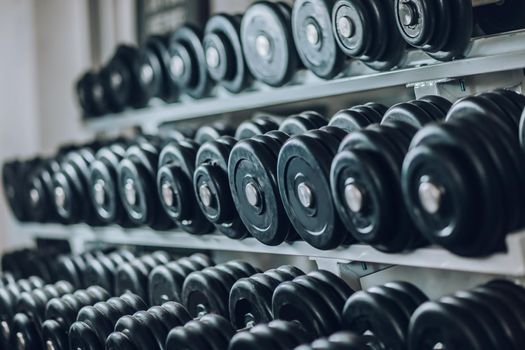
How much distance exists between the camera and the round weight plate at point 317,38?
178 centimetres

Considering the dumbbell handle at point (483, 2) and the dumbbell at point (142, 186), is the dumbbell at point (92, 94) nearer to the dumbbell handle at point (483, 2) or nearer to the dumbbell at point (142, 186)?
the dumbbell at point (142, 186)

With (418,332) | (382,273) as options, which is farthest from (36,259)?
(418,332)

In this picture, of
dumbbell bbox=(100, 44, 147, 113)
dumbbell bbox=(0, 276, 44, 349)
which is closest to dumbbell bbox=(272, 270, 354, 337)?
dumbbell bbox=(0, 276, 44, 349)

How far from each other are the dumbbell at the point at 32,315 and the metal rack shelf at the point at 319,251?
11.7 inches

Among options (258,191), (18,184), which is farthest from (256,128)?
(18,184)

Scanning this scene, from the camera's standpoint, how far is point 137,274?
2127 mm

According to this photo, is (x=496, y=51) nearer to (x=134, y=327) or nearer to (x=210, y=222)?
(x=210, y=222)

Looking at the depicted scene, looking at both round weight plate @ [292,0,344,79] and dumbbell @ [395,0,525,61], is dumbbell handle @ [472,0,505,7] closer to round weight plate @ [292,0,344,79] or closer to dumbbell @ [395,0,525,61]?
dumbbell @ [395,0,525,61]

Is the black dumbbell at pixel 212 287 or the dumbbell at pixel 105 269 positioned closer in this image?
the black dumbbell at pixel 212 287

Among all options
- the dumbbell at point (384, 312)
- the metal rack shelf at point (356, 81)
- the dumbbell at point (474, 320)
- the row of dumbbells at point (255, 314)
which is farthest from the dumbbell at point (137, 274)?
the dumbbell at point (474, 320)

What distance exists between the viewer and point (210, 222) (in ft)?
6.42

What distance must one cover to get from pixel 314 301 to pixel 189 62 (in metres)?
1.04

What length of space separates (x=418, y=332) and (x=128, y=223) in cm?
124

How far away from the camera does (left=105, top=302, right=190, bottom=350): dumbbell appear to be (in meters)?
1.61
